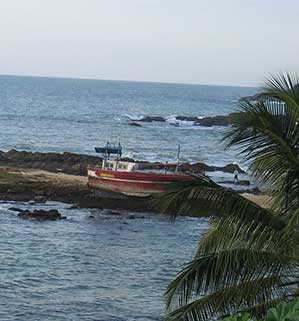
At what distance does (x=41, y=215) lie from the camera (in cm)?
3238

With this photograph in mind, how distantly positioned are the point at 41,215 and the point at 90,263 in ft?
25.8

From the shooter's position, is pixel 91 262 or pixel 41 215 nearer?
pixel 91 262

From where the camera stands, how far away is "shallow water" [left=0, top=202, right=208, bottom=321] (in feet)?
65.0

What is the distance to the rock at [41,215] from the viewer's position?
32125mm

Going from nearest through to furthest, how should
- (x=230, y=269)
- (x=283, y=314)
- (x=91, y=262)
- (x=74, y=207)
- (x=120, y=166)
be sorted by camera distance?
(x=283, y=314) < (x=230, y=269) < (x=91, y=262) < (x=74, y=207) < (x=120, y=166)

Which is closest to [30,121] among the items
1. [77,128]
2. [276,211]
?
[77,128]

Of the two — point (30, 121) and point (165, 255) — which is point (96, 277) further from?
point (30, 121)

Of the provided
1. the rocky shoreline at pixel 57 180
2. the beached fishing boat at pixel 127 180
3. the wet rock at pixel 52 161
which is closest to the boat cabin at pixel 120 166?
the beached fishing boat at pixel 127 180

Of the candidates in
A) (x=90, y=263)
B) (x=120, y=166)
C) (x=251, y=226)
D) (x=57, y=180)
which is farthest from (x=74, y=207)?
(x=251, y=226)

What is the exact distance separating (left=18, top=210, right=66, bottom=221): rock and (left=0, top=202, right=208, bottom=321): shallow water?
17.2 inches

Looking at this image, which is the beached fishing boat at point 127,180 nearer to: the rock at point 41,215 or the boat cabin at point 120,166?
the boat cabin at point 120,166

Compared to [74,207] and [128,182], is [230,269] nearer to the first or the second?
[74,207]

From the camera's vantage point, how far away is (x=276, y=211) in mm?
10102

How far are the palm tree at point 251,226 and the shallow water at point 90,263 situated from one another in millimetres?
9801
